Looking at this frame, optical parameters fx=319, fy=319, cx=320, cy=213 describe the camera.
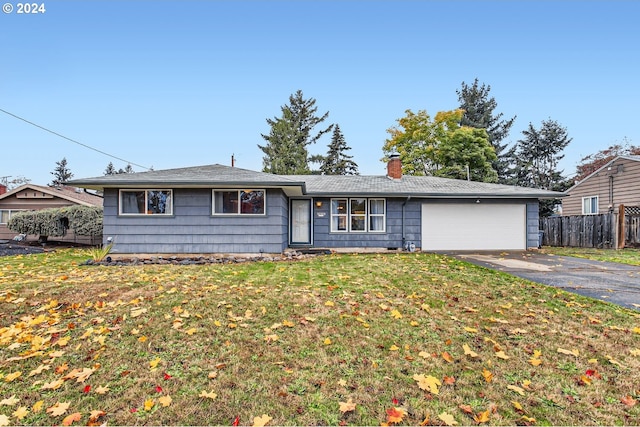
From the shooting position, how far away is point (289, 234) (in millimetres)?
13031

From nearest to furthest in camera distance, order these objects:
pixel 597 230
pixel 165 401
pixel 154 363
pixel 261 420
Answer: pixel 261 420 → pixel 165 401 → pixel 154 363 → pixel 597 230

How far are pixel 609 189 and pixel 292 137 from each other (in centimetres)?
2488

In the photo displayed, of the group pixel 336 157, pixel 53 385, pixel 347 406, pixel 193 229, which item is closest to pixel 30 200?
pixel 193 229

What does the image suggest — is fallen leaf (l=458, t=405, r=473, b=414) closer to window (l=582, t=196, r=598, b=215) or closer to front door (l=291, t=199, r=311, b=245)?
front door (l=291, t=199, r=311, b=245)

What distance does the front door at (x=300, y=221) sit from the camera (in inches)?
512

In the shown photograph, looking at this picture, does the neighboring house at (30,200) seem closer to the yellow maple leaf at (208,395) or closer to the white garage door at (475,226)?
the white garage door at (475,226)

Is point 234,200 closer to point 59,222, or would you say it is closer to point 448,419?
point 448,419

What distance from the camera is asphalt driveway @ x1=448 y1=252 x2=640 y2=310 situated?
5.28m

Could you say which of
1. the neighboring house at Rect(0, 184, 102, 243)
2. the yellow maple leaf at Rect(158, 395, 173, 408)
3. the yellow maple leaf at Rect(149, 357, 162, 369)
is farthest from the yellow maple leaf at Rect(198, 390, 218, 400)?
the neighboring house at Rect(0, 184, 102, 243)

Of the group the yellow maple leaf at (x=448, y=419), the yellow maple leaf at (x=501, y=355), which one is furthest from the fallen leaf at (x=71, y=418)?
the yellow maple leaf at (x=501, y=355)

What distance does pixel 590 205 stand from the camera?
61.4 ft

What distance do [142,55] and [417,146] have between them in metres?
21.0

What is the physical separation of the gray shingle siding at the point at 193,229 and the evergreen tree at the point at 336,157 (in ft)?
78.7

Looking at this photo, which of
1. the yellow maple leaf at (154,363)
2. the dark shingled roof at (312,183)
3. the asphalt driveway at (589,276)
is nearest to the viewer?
the yellow maple leaf at (154,363)
